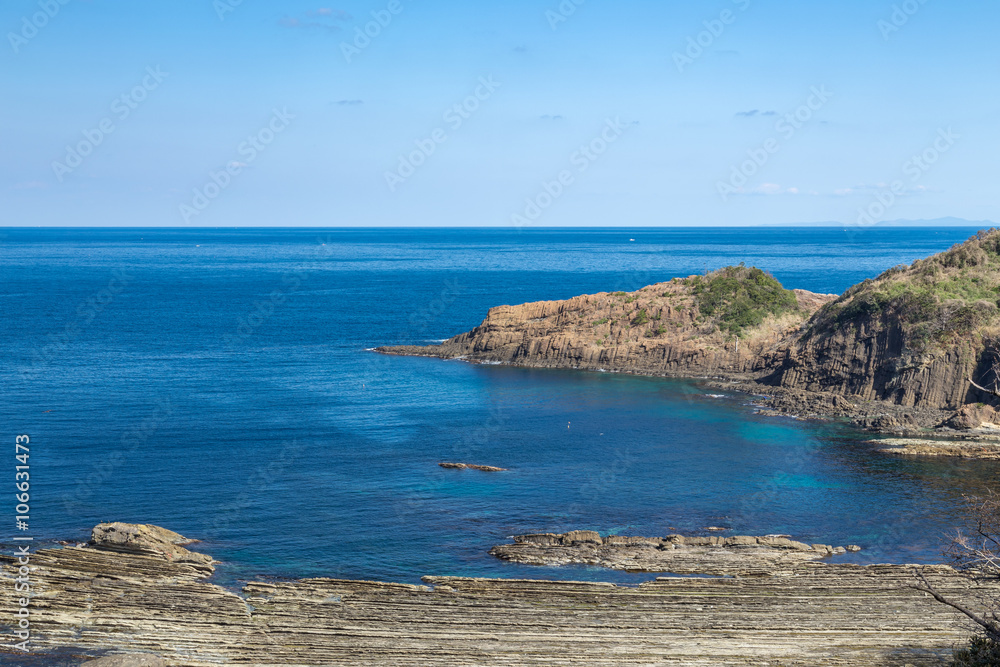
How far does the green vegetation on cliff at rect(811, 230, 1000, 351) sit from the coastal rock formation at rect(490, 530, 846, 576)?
1409 inches

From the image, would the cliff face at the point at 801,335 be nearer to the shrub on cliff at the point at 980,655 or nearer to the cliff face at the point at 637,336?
the cliff face at the point at 637,336

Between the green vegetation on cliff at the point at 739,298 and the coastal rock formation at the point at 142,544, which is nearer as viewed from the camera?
the coastal rock formation at the point at 142,544

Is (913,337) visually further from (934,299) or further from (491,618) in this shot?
(491,618)

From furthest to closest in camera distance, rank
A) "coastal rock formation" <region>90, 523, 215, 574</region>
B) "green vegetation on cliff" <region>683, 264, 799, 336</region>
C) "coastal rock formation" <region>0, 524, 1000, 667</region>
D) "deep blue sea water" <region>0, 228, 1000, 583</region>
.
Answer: "green vegetation on cliff" <region>683, 264, 799, 336</region> < "deep blue sea water" <region>0, 228, 1000, 583</region> < "coastal rock formation" <region>90, 523, 215, 574</region> < "coastal rock formation" <region>0, 524, 1000, 667</region>

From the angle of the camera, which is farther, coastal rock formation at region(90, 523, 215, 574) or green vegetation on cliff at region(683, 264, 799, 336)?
green vegetation on cliff at region(683, 264, 799, 336)

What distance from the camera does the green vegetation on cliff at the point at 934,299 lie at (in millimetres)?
71062

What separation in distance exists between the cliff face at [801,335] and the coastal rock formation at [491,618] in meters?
23.8

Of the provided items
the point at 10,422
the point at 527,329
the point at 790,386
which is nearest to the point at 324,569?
the point at 10,422

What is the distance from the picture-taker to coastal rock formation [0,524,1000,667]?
31609 mm

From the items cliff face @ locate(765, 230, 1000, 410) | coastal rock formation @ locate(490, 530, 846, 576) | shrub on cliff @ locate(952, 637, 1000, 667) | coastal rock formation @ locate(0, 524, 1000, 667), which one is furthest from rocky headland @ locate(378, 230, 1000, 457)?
shrub on cliff @ locate(952, 637, 1000, 667)
